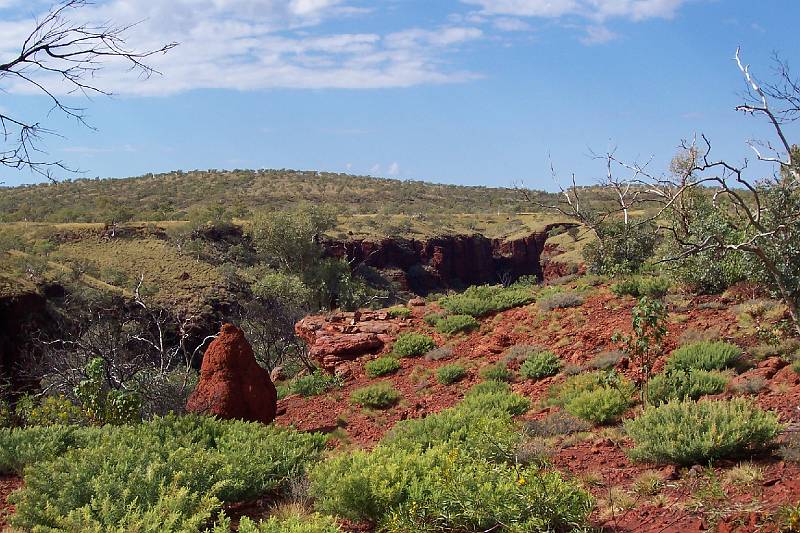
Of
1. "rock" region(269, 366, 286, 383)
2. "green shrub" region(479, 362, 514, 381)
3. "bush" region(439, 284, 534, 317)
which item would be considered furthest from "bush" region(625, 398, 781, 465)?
"rock" region(269, 366, 286, 383)

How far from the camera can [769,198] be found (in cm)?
998

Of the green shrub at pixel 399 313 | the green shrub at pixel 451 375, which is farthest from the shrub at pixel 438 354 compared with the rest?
the green shrub at pixel 399 313

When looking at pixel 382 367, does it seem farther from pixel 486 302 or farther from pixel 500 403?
pixel 500 403

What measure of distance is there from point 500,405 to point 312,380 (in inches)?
206

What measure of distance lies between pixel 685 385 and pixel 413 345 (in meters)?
6.74

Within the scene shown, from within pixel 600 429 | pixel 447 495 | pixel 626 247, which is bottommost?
pixel 600 429

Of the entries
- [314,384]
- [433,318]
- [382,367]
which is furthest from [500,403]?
[433,318]

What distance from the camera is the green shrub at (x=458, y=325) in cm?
1409

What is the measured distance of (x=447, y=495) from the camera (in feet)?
14.6

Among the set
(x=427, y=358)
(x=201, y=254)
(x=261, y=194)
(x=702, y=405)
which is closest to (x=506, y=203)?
(x=261, y=194)

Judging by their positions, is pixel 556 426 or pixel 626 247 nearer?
pixel 556 426

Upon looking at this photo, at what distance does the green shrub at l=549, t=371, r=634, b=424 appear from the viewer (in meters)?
7.66

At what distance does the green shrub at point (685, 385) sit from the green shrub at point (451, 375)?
162 inches

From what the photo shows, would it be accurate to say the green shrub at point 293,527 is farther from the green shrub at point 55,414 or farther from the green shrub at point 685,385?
the green shrub at point 55,414
